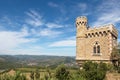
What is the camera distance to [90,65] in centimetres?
3494

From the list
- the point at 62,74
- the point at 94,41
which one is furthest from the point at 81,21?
the point at 62,74

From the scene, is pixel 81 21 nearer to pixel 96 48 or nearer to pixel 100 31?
pixel 100 31

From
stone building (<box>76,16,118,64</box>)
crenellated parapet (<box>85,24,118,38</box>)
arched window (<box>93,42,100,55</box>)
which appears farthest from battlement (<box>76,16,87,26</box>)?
arched window (<box>93,42,100,55</box>)

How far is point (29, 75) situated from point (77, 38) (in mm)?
14500

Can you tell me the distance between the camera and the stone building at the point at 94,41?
4069 cm

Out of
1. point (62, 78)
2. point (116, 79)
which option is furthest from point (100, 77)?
point (62, 78)

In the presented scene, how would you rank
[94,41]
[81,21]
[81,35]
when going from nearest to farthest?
[94,41] → [81,35] → [81,21]

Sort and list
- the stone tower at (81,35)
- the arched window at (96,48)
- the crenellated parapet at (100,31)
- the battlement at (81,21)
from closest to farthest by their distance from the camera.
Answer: the crenellated parapet at (100,31)
the arched window at (96,48)
the stone tower at (81,35)
the battlement at (81,21)

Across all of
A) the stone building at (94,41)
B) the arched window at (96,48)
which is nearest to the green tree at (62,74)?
the stone building at (94,41)

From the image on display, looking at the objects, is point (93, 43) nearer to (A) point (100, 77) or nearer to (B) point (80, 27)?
(B) point (80, 27)

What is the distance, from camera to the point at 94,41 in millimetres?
43031

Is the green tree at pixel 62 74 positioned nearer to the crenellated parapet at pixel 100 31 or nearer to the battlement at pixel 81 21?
the crenellated parapet at pixel 100 31

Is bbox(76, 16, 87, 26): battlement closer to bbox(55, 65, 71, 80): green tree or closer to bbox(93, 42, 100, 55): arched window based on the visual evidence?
bbox(93, 42, 100, 55): arched window

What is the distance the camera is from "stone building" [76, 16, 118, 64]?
40688 mm
